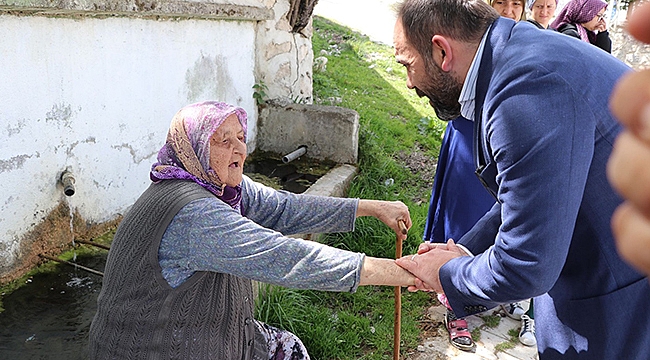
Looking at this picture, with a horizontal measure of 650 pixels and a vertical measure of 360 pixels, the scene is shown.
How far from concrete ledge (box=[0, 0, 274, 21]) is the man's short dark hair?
2428 millimetres

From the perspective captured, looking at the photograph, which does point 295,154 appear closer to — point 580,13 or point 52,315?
point 580,13

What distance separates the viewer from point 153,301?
2174 mm

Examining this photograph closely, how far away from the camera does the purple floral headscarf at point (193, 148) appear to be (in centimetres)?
228

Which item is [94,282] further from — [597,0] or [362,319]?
[597,0]

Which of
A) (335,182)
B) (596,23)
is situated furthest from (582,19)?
(335,182)

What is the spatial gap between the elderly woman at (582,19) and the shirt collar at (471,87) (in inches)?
127

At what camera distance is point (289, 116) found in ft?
20.3

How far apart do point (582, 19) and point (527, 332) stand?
2803 mm

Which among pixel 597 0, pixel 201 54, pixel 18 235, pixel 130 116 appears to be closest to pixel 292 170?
pixel 201 54

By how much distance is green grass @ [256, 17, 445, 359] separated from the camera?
3436 mm

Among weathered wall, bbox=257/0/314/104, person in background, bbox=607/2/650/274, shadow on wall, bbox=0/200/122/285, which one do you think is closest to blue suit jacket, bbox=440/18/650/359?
person in background, bbox=607/2/650/274

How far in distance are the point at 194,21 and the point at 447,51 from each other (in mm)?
3748

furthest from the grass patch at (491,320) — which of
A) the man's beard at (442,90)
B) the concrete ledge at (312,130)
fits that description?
the concrete ledge at (312,130)

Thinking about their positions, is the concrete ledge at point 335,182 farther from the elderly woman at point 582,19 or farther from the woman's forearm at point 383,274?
the woman's forearm at point 383,274
